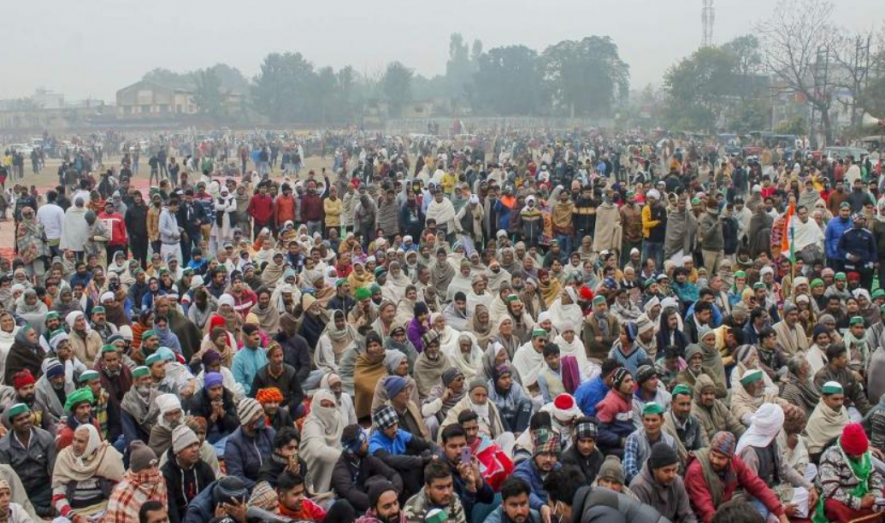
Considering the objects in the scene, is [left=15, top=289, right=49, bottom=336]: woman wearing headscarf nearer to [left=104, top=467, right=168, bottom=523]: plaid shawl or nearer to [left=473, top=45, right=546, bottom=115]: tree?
[left=104, top=467, right=168, bottom=523]: plaid shawl

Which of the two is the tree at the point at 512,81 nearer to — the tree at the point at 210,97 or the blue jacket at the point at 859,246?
the tree at the point at 210,97

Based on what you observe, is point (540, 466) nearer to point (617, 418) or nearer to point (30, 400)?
point (617, 418)

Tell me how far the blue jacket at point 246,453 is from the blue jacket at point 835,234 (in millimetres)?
8272

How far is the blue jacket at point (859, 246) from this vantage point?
11891mm

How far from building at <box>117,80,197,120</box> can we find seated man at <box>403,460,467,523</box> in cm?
8051

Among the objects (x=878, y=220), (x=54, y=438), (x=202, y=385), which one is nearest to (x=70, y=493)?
(x=54, y=438)

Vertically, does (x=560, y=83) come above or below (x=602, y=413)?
above

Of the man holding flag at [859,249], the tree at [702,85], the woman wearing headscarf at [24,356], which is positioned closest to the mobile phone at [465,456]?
the woman wearing headscarf at [24,356]

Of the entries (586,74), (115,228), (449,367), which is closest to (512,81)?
(586,74)

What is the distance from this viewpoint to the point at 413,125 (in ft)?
214

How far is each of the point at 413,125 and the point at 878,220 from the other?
176 feet

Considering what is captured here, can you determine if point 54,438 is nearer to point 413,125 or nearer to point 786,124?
point 786,124

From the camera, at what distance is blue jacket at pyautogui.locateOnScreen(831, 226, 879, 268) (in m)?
11.9

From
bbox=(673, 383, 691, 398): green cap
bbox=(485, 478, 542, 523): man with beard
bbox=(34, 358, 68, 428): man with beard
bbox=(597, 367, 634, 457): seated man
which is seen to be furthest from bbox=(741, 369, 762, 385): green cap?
bbox=(34, 358, 68, 428): man with beard
